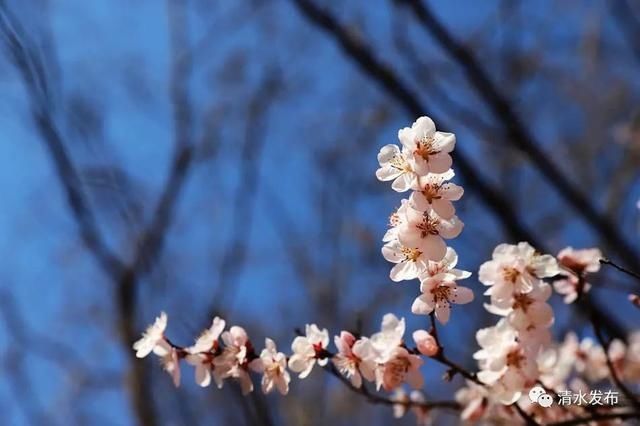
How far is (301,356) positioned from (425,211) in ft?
1.14

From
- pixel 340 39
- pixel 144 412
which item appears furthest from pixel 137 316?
pixel 340 39

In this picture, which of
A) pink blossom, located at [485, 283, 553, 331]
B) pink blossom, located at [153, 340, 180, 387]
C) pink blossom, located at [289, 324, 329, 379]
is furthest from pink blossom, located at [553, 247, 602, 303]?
pink blossom, located at [153, 340, 180, 387]

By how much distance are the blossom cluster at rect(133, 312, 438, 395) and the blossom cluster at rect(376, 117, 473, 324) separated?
10 centimetres

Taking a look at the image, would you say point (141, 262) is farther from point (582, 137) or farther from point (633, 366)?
point (582, 137)

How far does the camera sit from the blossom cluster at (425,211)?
0.97 m

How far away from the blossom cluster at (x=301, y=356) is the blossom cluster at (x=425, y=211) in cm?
10

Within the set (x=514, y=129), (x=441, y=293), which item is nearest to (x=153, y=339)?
(x=441, y=293)

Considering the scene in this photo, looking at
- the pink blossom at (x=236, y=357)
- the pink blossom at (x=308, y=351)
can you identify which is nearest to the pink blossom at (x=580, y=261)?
the pink blossom at (x=308, y=351)

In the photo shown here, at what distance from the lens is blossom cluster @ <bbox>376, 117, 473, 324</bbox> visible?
0.97 m

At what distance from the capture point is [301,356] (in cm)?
114

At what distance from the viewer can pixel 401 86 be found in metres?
2.51

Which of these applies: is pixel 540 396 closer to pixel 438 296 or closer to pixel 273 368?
pixel 438 296

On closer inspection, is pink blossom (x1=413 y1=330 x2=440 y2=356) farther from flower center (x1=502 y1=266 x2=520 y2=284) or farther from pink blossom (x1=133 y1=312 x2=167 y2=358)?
pink blossom (x1=133 y1=312 x2=167 y2=358)

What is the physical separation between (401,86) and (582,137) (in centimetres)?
260
